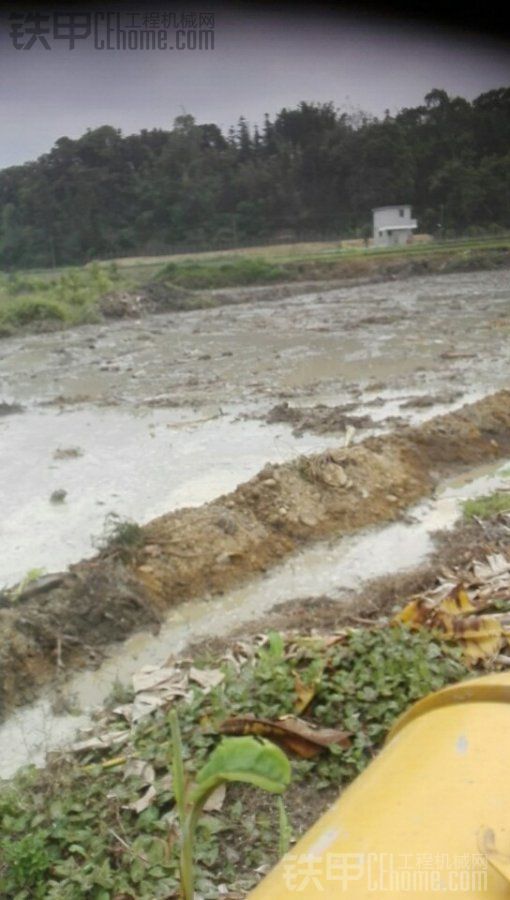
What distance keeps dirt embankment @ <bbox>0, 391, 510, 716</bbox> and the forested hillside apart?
11077 millimetres

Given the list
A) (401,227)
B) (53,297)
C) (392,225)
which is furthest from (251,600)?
(401,227)

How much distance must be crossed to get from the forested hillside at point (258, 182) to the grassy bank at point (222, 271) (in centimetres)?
69

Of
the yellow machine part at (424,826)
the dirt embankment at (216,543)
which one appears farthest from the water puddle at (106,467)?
the yellow machine part at (424,826)

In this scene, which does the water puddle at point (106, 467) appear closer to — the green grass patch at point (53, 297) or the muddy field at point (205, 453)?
the muddy field at point (205, 453)

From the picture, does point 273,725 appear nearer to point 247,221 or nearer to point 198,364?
point 198,364

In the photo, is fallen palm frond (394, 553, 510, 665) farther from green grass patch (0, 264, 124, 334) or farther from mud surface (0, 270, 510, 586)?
green grass patch (0, 264, 124, 334)

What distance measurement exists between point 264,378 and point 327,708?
8278 millimetres

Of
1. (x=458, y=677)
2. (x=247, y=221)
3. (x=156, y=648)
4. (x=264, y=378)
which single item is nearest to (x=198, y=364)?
(x=264, y=378)

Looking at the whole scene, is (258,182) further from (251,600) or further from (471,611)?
(471,611)

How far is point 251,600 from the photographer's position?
453cm

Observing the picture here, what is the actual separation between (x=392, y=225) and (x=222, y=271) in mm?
5150

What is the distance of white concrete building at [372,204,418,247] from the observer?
77.5ft

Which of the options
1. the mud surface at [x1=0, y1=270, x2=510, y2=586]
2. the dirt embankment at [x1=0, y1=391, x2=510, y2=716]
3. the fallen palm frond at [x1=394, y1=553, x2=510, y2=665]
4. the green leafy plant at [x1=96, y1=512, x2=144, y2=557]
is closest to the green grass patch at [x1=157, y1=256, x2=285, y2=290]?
the mud surface at [x1=0, y1=270, x2=510, y2=586]

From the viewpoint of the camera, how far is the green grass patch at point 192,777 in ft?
7.23
